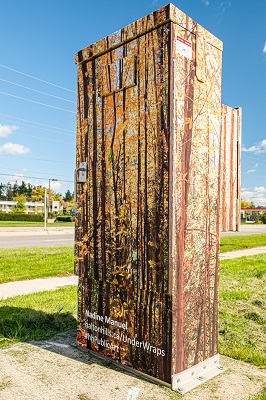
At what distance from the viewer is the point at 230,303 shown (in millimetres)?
5031

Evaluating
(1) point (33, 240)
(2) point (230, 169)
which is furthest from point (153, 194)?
(1) point (33, 240)

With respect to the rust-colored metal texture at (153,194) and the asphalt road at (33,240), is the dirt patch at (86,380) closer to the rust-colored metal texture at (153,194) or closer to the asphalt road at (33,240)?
the rust-colored metal texture at (153,194)

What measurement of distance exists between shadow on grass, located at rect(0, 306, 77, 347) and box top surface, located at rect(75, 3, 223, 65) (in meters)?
2.54

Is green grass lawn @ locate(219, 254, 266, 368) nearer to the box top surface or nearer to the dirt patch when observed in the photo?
the dirt patch

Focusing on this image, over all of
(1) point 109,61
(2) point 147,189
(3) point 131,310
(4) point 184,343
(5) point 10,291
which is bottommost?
(5) point 10,291

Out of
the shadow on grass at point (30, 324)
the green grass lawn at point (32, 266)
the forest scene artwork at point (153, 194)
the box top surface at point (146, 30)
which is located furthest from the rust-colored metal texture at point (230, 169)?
the green grass lawn at point (32, 266)

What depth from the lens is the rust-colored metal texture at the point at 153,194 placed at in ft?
7.71

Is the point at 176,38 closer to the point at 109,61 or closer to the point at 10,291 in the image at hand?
the point at 109,61

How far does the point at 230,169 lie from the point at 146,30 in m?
1.29

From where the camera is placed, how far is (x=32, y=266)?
8469 millimetres

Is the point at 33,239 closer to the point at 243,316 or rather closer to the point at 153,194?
the point at 243,316

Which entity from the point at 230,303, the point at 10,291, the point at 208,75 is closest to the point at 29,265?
the point at 10,291

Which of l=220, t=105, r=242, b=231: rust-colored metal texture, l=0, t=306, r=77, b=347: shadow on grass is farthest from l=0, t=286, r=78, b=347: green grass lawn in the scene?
l=220, t=105, r=242, b=231: rust-colored metal texture

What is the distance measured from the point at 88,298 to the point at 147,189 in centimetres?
112
